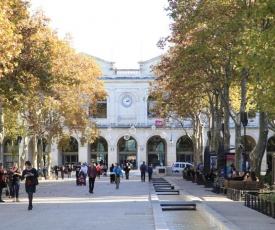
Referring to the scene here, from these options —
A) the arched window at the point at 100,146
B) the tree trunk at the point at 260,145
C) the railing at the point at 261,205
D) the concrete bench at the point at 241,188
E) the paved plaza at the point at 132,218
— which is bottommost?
the paved plaza at the point at 132,218

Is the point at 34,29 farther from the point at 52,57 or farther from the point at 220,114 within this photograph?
the point at 220,114

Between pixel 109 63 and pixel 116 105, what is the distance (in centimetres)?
574

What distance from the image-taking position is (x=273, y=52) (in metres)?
17.8

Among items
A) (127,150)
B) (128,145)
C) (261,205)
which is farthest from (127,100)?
(261,205)

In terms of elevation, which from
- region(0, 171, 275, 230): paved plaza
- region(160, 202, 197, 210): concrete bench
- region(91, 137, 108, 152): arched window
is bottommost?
region(0, 171, 275, 230): paved plaza

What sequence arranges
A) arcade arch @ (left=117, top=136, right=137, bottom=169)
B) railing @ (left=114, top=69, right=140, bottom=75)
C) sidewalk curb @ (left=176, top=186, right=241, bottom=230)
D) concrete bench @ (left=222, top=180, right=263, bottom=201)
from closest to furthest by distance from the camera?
sidewalk curb @ (left=176, top=186, right=241, bottom=230), concrete bench @ (left=222, top=180, right=263, bottom=201), railing @ (left=114, top=69, right=140, bottom=75), arcade arch @ (left=117, top=136, right=137, bottom=169)

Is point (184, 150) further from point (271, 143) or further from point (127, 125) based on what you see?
point (271, 143)

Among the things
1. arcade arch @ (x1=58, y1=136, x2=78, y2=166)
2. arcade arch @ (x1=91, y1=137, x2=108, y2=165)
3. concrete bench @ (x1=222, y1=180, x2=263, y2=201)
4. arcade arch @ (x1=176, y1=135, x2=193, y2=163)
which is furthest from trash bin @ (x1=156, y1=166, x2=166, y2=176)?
concrete bench @ (x1=222, y1=180, x2=263, y2=201)

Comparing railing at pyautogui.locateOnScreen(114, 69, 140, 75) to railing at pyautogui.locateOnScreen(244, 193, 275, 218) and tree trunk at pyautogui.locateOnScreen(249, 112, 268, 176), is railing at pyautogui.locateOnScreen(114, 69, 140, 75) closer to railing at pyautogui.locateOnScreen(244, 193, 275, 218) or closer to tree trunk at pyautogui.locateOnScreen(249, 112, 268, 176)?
tree trunk at pyautogui.locateOnScreen(249, 112, 268, 176)

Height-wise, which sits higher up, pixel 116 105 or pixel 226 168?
pixel 116 105

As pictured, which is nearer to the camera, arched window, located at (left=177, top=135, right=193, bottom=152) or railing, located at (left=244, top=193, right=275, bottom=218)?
railing, located at (left=244, top=193, right=275, bottom=218)

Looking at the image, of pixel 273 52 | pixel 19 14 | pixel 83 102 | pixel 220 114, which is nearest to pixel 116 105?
pixel 83 102

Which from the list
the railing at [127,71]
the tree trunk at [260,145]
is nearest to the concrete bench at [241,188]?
the tree trunk at [260,145]

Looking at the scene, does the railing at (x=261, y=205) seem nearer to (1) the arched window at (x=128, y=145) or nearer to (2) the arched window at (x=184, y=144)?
(2) the arched window at (x=184, y=144)
